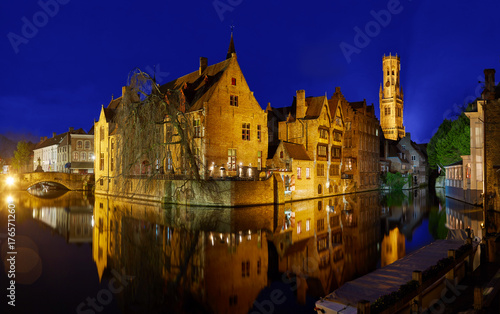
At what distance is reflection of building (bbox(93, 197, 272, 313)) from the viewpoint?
460 inches

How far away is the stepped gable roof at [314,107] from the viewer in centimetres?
4797

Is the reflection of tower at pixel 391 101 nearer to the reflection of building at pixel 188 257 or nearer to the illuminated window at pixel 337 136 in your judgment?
the illuminated window at pixel 337 136

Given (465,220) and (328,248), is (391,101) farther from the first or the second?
(328,248)

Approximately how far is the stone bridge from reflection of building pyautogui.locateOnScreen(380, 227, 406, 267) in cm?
5655

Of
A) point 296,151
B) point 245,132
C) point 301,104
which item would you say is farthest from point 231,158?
point 301,104

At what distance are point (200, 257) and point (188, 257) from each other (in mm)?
552

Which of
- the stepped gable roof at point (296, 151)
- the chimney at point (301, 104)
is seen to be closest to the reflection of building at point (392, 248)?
the stepped gable roof at point (296, 151)

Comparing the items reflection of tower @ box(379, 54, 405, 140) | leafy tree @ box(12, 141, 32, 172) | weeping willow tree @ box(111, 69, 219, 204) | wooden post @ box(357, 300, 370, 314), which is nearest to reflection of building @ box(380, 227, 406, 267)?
wooden post @ box(357, 300, 370, 314)

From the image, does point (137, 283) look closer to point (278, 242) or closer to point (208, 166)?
point (278, 242)

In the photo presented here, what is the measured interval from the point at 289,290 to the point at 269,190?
25017 millimetres

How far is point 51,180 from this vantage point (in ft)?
200

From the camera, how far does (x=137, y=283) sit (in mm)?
12750

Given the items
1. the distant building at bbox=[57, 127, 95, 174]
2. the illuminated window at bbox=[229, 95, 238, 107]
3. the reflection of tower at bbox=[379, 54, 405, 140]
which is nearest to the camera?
the illuminated window at bbox=[229, 95, 238, 107]

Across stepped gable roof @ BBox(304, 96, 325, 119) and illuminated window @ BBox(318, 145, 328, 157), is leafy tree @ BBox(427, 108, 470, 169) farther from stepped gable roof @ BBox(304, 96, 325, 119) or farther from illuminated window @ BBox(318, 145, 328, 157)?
stepped gable roof @ BBox(304, 96, 325, 119)
